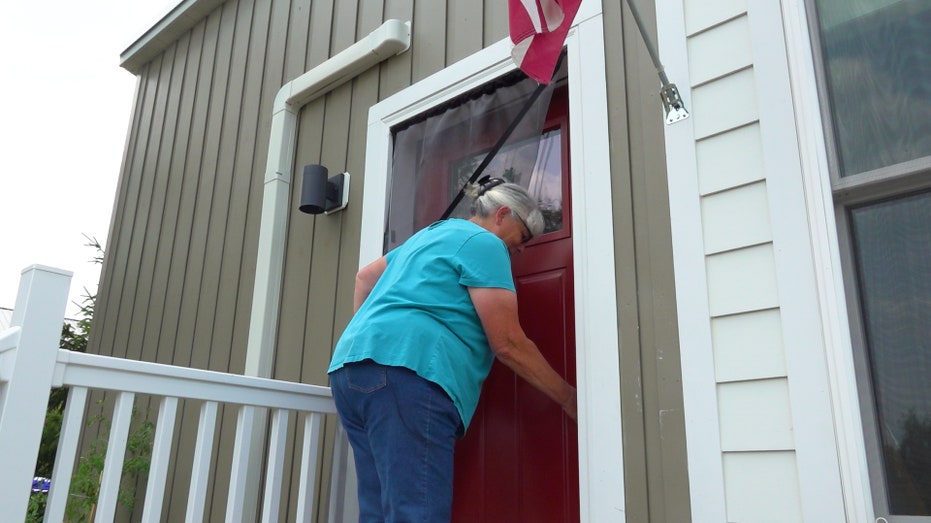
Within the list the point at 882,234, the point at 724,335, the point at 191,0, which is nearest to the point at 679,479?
the point at 724,335

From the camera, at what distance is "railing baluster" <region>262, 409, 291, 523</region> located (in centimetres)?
196

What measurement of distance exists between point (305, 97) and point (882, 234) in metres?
2.47

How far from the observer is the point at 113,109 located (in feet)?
42.6

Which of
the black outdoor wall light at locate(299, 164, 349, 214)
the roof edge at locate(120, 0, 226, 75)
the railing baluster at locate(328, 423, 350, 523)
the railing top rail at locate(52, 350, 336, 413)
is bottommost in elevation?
the railing baluster at locate(328, 423, 350, 523)

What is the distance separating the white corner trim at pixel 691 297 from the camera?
153 cm

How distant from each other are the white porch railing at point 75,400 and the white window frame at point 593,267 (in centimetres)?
88

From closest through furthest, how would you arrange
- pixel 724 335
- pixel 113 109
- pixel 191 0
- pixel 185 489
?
pixel 724 335, pixel 185 489, pixel 191 0, pixel 113 109

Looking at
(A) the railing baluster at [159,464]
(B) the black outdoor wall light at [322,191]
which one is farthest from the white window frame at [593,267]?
(A) the railing baluster at [159,464]

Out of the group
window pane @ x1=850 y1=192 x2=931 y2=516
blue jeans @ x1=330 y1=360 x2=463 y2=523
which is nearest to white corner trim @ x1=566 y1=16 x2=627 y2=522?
blue jeans @ x1=330 y1=360 x2=463 y2=523

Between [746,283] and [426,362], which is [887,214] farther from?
[426,362]

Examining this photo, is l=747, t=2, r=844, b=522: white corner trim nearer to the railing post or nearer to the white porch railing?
the white porch railing

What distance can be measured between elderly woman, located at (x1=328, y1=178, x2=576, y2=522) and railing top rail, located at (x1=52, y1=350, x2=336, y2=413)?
28cm

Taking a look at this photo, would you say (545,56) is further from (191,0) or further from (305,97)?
(191,0)

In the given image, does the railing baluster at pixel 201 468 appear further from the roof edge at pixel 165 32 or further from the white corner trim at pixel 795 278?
the roof edge at pixel 165 32
